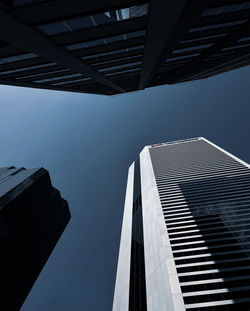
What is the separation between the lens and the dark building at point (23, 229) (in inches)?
2379

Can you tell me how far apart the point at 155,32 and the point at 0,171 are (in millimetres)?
101758

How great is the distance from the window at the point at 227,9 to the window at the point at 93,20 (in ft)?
19.8

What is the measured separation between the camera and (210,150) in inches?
4471

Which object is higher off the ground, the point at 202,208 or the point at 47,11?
the point at 47,11

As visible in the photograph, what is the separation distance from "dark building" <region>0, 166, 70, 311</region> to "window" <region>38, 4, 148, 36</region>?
211 feet

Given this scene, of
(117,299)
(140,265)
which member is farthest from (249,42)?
(117,299)

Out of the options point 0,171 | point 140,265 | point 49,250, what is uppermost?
point 0,171

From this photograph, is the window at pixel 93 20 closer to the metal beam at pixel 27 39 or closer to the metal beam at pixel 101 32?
the metal beam at pixel 101 32

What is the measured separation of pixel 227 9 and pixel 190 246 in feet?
142

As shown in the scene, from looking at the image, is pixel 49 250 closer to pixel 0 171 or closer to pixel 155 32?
pixel 0 171

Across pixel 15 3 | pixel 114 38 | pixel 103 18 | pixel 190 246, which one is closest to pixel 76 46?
pixel 114 38

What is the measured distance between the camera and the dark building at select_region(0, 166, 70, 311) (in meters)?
60.4

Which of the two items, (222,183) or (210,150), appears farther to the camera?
(210,150)

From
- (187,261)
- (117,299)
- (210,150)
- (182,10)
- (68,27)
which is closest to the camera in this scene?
(182,10)
